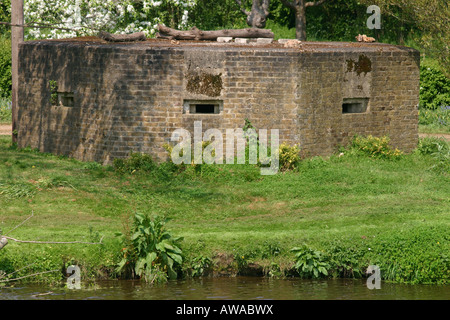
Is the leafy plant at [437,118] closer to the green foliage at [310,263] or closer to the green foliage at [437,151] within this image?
the green foliage at [437,151]

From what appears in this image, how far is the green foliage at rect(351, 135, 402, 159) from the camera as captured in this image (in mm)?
17734

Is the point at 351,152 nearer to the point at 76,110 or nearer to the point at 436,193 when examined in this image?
the point at 436,193

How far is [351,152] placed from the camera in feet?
58.0

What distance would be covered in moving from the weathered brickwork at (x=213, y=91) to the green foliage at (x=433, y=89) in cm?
731

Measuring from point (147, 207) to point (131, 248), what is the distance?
273 cm

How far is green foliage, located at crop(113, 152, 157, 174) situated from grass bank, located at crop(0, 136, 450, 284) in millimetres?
186

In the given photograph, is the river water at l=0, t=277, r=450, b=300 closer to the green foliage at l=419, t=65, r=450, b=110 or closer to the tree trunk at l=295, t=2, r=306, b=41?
the green foliage at l=419, t=65, r=450, b=110

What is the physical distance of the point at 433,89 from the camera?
1000 inches

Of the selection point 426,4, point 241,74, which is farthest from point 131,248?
point 426,4

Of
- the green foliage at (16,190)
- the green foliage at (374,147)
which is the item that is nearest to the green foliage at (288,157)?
the green foliage at (374,147)

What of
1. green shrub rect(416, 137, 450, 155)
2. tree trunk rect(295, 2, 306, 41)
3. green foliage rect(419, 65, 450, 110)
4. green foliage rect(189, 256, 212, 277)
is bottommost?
green foliage rect(189, 256, 212, 277)

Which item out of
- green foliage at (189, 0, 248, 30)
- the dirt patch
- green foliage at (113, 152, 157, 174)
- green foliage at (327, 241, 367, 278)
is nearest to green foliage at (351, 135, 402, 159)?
green foliage at (113, 152, 157, 174)

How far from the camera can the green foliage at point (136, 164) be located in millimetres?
16797
